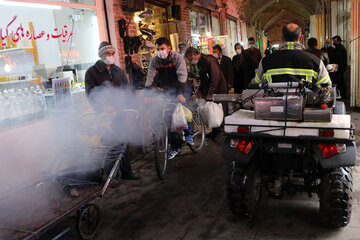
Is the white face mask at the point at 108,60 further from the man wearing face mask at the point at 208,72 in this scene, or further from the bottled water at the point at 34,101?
the man wearing face mask at the point at 208,72

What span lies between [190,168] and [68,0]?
12.9 feet

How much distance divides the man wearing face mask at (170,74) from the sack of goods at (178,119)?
169 millimetres

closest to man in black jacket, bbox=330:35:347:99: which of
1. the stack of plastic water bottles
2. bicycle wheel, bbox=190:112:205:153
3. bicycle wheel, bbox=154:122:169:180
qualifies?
bicycle wheel, bbox=190:112:205:153

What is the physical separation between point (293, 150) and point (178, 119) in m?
2.75

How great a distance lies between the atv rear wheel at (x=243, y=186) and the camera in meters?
3.34

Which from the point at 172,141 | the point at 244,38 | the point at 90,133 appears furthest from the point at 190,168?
the point at 244,38

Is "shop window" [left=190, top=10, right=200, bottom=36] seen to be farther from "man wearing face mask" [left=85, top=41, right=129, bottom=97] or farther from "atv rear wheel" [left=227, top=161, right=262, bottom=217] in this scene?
"atv rear wheel" [left=227, top=161, right=262, bottom=217]

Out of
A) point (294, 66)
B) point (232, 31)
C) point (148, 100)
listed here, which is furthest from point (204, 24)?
point (294, 66)

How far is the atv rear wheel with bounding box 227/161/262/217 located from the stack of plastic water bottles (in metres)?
3.67

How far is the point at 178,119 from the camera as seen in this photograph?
564 centimetres

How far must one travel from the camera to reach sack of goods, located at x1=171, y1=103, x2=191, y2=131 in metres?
5.64

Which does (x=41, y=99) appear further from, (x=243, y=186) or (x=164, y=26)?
(x=164, y=26)

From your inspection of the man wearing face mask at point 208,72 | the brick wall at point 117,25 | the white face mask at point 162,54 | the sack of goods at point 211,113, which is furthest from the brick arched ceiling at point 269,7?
the white face mask at point 162,54

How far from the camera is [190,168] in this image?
550 cm
